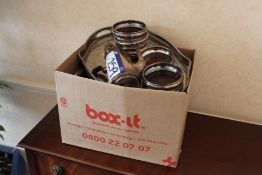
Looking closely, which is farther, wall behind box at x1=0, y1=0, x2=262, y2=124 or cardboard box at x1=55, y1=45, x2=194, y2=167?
wall behind box at x1=0, y1=0, x2=262, y2=124

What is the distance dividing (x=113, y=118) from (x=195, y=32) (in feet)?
1.43

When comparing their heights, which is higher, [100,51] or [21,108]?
[100,51]

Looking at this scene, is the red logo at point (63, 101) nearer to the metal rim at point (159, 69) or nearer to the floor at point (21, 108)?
the metal rim at point (159, 69)

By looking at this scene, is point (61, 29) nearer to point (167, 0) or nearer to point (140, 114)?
point (167, 0)

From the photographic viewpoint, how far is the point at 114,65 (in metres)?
0.81

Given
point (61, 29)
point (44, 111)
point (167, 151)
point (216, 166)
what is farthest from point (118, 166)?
point (44, 111)

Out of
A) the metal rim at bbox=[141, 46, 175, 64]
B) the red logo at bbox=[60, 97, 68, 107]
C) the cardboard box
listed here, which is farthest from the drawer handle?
the metal rim at bbox=[141, 46, 175, 64]

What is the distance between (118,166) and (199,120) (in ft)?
1.22

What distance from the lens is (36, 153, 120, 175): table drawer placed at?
900mm

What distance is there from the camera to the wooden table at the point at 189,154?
848mm

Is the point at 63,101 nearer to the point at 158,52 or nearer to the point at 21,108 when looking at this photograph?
the point at 158,52

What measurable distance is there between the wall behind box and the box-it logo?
1.27ft

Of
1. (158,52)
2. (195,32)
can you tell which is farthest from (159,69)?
(195,32)

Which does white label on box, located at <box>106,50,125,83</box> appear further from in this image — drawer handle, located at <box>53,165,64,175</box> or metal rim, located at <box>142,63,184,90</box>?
drawer handle, located at <box>53,165,64,175</box>
